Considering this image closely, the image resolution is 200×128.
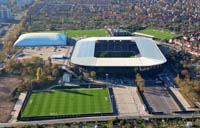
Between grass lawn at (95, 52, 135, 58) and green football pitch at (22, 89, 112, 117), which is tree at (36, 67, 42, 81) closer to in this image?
green football pitch at (22, 89, 112, 117)

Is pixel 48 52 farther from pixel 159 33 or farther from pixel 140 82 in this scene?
pixel 159 33

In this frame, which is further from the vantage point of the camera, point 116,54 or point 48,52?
point 48,52

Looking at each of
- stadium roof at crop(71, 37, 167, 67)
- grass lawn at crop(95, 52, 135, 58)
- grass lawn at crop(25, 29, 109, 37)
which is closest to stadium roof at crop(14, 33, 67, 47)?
grass lawn at crop(25, 29, 109, 37)

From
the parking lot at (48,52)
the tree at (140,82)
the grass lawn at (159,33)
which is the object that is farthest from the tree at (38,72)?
the grass lawn at (159,33)

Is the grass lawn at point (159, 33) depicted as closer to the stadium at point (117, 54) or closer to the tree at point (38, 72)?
the stadium at point (117, 54)

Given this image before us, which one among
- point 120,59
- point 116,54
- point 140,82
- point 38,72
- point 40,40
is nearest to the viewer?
point 140,82

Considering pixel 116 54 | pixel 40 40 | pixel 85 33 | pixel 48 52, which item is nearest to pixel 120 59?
pixel 116 54
